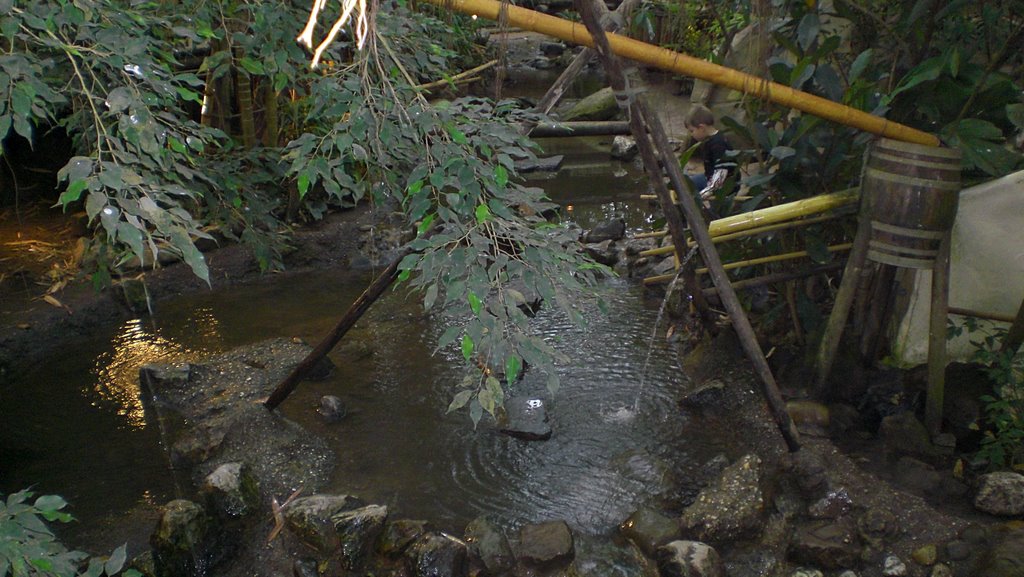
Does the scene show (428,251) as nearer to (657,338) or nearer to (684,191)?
(684,191)

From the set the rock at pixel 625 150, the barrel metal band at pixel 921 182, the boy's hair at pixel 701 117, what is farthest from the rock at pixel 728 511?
the rock at pixel 625 150

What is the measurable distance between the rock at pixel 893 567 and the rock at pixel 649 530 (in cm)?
90

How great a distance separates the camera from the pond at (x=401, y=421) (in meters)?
4.27

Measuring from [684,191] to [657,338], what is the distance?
215 centimetres

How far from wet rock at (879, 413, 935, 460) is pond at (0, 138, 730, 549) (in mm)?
860

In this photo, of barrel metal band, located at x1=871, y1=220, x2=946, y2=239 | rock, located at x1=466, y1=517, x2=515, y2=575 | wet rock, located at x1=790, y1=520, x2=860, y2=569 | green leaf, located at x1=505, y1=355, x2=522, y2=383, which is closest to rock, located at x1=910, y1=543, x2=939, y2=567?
wet rock, located at x1=790, y1=520, x2=860, y2=569

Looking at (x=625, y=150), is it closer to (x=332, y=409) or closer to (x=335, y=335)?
(x=332, y=409)

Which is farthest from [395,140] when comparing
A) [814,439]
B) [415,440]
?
[814,439]

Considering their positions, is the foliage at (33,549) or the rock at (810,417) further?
the rock at (810,417)

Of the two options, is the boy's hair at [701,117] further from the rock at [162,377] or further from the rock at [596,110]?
the rock at [596,110]

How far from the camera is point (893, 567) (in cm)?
353

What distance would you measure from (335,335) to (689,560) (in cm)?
222

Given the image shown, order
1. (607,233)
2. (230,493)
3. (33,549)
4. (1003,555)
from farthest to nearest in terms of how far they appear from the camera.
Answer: (607,233), (230,493), (1003,555), (33,549)

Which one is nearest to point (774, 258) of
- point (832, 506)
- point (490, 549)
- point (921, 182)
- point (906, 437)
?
point (921, 182)
